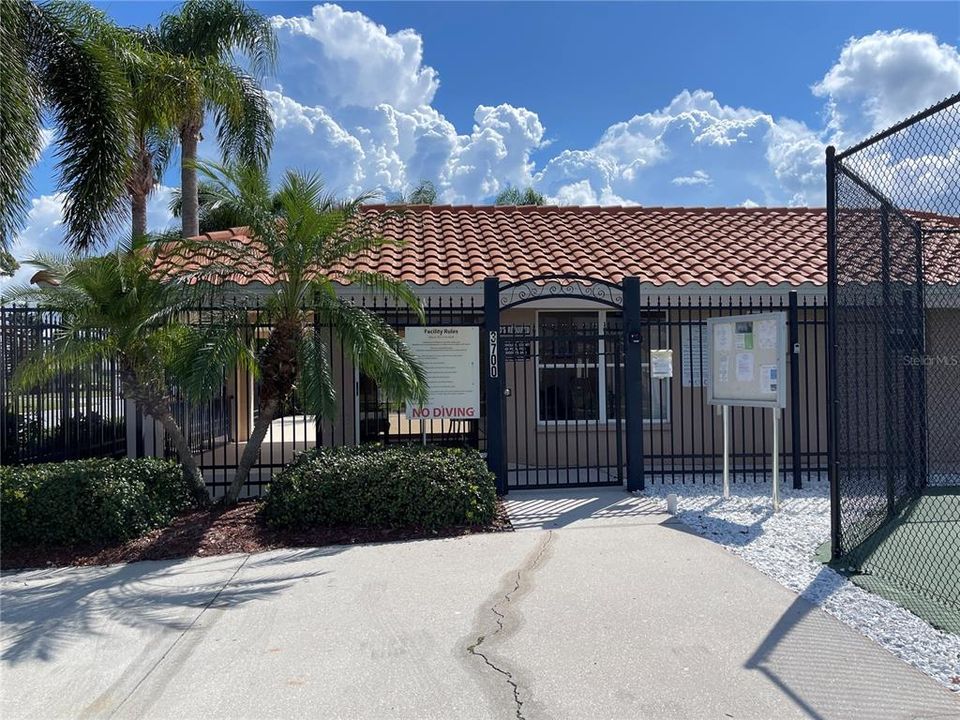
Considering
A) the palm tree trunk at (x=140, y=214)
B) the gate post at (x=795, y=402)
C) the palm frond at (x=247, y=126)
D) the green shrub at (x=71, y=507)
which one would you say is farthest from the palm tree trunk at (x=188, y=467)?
the palm tree trunk at (x=140, y=214)

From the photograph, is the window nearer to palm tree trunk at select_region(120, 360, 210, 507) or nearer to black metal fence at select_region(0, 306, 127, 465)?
palm tree trunk at select_region(120, 360, 210, 507)

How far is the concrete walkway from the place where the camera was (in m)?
3.79

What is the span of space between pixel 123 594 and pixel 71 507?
1741 mm

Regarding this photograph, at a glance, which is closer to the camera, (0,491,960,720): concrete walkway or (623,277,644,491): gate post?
(0,491,960,720): concrete walkway

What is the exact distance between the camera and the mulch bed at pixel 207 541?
664 cm

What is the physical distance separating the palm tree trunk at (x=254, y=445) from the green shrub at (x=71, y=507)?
118cm

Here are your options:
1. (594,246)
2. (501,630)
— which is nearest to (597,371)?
(594,246)

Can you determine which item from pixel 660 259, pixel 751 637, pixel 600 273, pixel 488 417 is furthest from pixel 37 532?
pixel 660 259

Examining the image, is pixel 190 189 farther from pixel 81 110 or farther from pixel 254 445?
pixel 254 445

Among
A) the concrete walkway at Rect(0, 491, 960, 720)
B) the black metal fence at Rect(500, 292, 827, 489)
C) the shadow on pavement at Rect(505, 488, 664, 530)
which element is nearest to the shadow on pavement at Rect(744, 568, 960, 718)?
the concrete walkway at Rect(0, 491, 960, 720)

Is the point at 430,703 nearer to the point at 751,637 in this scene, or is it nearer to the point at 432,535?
the point at 751,637

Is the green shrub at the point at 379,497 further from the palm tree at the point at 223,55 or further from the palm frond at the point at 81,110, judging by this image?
the palm tree at the point at 223,55

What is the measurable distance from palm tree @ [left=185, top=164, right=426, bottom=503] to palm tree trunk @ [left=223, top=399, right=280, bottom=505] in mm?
11

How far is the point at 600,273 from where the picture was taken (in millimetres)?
10539
